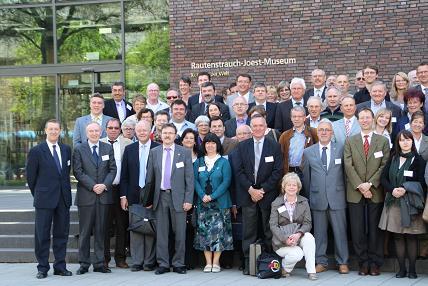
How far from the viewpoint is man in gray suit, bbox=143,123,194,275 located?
9.52m

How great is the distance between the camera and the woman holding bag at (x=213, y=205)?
31.0ft

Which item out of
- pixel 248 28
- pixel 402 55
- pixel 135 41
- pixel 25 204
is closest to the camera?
pixel 25 204

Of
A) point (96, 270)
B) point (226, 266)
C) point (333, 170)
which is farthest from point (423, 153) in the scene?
point (96, 270)

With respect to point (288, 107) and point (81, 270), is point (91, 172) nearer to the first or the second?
point (81, 270)

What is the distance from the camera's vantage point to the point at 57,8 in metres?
17.4

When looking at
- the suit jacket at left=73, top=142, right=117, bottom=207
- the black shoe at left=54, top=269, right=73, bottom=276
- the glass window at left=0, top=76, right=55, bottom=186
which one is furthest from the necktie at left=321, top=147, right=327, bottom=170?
the glass window at left=0, top=76, right=55, bottom=186

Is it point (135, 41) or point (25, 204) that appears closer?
point (25, 204)

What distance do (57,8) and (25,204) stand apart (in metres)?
6.18

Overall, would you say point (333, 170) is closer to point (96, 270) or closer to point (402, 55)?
point (96, 270)

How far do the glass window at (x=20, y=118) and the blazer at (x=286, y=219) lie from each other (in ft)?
32.3

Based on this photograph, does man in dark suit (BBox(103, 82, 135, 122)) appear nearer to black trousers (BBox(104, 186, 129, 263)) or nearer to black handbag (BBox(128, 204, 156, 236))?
black trousers (BBox(104, 186, 129, 263))

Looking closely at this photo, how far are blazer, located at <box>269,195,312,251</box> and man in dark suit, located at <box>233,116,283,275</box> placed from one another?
207 mm

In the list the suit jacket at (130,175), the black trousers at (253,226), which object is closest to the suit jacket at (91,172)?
the suit jacket at (130,175)

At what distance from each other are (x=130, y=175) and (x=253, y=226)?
1.86 metres
